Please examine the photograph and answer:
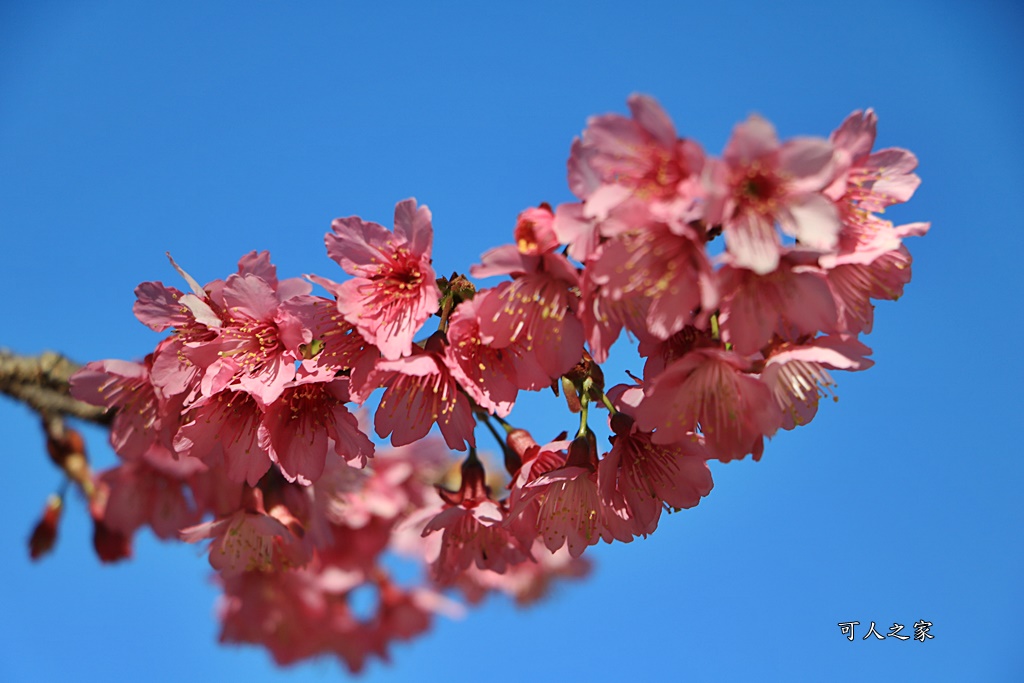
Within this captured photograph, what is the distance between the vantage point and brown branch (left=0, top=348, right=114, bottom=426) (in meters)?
3.35

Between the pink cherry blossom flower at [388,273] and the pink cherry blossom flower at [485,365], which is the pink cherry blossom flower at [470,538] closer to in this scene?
the pink cherry blossom flower at [485,365]

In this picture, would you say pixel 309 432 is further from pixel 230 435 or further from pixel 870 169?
pixel 870 169

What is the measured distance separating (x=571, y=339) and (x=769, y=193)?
0.63m

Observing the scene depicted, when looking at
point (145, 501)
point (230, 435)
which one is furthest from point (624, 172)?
point (145, 501)

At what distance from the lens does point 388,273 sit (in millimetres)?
2213

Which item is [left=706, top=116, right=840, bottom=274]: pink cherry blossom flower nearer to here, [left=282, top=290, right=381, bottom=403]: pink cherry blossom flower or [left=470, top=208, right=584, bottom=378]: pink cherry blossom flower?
[left=470, top=208, right=584, bottom=378]: pink cherry blossom flower

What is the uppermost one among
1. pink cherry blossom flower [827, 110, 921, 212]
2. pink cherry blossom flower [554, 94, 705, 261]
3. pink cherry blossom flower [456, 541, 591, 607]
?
pink cherry blossom flower [456, 541, 591, 607]

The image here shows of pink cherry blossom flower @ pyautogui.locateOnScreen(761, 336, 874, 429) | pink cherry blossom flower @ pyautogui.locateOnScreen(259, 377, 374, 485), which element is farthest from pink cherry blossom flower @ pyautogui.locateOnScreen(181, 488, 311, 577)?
pink cherry blossom flower @ pyautogui.locateOnScreen(761, 336, 874, 429)

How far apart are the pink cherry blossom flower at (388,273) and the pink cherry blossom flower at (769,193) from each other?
2.83 feet

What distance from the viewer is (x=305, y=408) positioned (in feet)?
7.46

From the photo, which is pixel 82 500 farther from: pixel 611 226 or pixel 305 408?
pixel 611 226

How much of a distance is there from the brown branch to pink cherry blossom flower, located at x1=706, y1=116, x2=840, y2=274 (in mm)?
2950

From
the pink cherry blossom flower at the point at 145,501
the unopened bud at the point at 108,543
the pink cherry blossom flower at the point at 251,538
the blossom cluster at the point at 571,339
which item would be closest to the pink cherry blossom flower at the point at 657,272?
the blossom cluster at the point at 571,339

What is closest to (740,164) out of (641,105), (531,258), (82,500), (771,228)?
(771,228)
